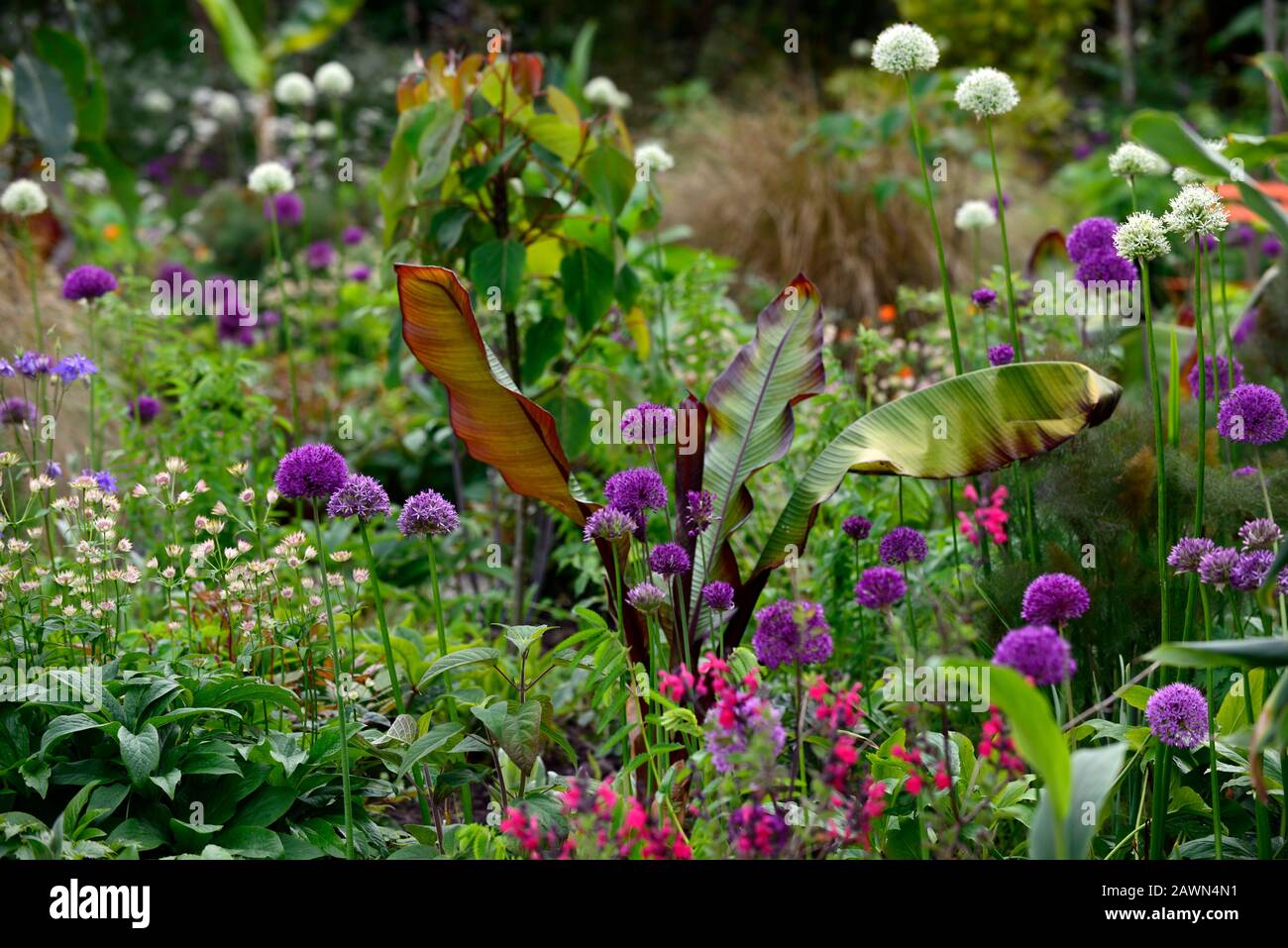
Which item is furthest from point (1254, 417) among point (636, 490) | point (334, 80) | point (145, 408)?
point (334, 80)

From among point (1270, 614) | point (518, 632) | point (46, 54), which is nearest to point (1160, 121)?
point (1270, 614)

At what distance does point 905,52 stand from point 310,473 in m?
1.28

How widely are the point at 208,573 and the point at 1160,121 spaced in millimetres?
1673

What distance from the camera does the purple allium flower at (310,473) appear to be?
1.88 m

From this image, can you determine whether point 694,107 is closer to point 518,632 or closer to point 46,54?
point 46,54

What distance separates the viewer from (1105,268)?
243cm

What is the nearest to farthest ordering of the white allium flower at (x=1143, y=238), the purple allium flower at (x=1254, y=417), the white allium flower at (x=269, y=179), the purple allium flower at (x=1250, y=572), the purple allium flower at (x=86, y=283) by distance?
the purple allium flower at (x=1250, y=572)
the white allium flower at (x=1143, y=238)
the purple allium flower at (x=1254, y=417)
the purple allium flower at (x=86, y=283)
the white allium flower at (x=269, y=179)

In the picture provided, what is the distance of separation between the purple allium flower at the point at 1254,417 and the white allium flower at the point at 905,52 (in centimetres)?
80

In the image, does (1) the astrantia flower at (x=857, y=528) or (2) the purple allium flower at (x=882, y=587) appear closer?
(2) the purple allium flower at (x=882, y=587)

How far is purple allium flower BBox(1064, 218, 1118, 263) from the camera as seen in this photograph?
2482mm

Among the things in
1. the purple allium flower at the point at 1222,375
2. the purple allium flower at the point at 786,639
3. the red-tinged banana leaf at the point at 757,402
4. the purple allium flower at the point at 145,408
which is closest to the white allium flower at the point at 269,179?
the purple allium flower at the point at 145,408

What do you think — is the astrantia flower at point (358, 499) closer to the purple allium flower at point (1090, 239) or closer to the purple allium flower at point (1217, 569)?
the purple allium flower at point (1217, 569)

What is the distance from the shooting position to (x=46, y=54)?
4.56m

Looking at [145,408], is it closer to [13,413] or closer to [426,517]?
[13,413]
